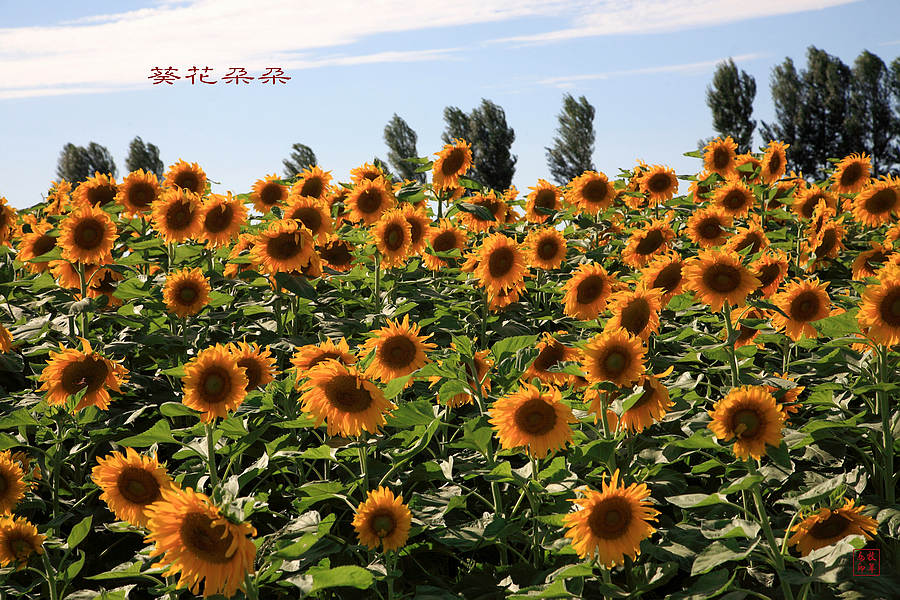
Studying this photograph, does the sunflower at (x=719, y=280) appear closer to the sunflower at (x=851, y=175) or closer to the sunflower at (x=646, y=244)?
the sunflower at (x=646, y=244)

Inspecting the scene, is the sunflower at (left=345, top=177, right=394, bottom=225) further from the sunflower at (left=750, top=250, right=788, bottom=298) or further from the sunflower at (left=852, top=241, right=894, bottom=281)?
the sunflower at (left=852, top=241, right=894, bottom=281)

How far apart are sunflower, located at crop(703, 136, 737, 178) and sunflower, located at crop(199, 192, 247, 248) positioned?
4721mm

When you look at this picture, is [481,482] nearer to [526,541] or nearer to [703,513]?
[526,541]

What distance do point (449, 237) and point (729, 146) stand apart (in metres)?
3.40

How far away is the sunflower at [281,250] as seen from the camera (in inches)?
177

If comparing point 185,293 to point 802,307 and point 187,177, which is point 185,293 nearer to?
point 187,177

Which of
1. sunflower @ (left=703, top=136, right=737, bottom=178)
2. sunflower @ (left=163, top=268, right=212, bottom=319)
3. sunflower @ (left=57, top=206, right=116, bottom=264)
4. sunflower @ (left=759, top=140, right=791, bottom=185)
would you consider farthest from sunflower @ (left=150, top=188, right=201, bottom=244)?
sunflower @ (left=759, top=140, right=791, bottom=185)

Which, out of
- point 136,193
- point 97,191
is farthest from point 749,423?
point 97,191

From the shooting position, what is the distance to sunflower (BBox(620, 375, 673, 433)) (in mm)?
3035

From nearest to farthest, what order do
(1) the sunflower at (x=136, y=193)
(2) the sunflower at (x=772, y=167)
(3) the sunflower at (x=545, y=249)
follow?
(3) the sunflower at (x=545, y=249), (1) the sunflower at (x=136, y=193), (2) the sunflower at (x=772, y=167)

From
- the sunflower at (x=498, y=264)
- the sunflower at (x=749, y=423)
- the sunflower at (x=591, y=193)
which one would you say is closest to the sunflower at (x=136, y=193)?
the sunflower at (x=498, y=264)

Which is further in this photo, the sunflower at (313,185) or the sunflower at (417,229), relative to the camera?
the sunflower at (313,185)

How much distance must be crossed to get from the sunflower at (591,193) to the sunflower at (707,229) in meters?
0.95

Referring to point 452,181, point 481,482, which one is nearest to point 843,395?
point 481,482
